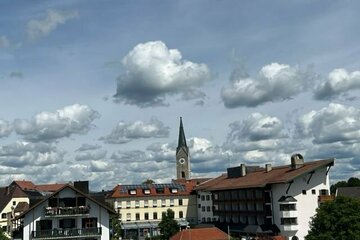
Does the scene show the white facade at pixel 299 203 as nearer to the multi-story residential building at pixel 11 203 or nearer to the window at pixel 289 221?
the window at pixel 289 221

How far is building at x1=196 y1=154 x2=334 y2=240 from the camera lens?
76188 millimetres

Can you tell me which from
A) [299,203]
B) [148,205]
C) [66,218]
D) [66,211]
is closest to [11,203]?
[148,205]

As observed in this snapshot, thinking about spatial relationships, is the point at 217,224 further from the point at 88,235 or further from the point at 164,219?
the point at 88,235

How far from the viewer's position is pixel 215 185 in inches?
4048

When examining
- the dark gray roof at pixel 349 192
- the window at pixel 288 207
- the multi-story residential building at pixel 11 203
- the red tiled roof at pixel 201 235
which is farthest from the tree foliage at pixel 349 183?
the multi-story residential building at pixel 11 203

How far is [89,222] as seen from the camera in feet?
206

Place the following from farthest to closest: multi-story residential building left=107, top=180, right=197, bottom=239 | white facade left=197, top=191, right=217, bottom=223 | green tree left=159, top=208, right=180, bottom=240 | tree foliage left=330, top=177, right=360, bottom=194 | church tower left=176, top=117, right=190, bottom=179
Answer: church tower left=176, top=117, right=190, bottom=179 → tree foliage left=330, top=177, right=360, bottom=194 → multi-story residential building left=107, top=180, right=197, bottom=239 → white facade left=197, top=191, right=217, bottom=223 → green tree left=159, top=208, right=180, bottom=240

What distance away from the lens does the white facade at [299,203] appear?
76.1m

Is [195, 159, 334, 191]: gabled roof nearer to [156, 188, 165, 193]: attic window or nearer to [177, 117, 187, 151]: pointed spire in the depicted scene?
[156, 188, 165, 193]: attic window

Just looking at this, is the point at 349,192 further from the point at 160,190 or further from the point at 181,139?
the point at 181,139

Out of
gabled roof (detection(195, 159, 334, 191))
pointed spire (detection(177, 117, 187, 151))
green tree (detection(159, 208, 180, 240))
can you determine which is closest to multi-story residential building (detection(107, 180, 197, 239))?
gabled roof (detection(195, 159, 334, 191))

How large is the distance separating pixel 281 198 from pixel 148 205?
41.9m

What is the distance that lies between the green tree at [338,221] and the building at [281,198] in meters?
16.3

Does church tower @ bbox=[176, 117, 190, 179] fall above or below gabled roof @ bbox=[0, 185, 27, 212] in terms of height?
above
